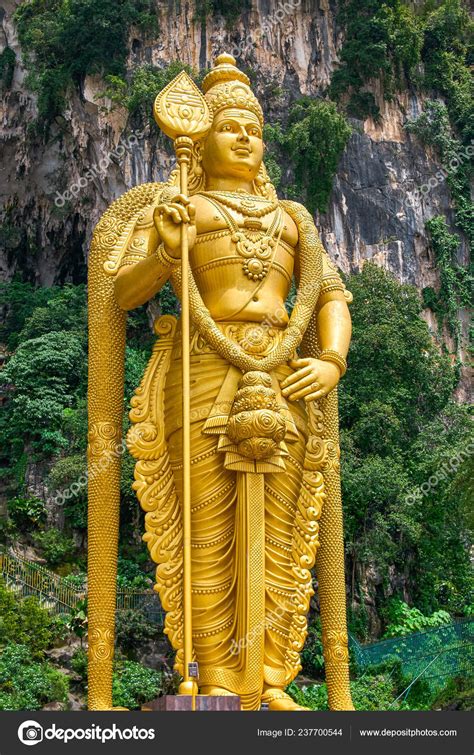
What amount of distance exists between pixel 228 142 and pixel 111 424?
2.04 metres

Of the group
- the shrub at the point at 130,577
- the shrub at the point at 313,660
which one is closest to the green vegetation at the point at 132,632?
the shrub at the point at 130,577

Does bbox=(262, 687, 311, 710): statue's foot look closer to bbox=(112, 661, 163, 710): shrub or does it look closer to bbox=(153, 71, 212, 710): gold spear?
bbox=(153, 71, 212, 710): gold spear

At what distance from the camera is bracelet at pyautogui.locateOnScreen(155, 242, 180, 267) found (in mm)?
6316

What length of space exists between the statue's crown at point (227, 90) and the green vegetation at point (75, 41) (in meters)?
16.2

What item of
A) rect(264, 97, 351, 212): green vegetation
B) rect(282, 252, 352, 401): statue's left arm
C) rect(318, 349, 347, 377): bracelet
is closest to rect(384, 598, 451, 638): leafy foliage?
rect(282, 252, 352, 401): statue's left arm

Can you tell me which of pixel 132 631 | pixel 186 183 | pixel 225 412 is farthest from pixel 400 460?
pixel 186 183

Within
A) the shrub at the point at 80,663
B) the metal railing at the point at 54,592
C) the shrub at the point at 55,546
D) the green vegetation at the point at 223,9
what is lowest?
the shrub at the point at 80,663

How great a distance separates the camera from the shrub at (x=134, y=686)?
34.0ft

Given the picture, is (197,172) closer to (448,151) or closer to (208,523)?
(208,523)

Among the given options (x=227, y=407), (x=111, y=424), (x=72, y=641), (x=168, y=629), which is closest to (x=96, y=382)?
(x=111, y=424)

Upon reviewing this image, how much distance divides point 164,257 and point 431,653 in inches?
274

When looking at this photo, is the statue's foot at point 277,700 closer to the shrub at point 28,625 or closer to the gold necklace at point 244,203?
the gold necklace at point 244,203

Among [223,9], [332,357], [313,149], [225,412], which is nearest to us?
[225,412]

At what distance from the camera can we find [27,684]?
10.1m
